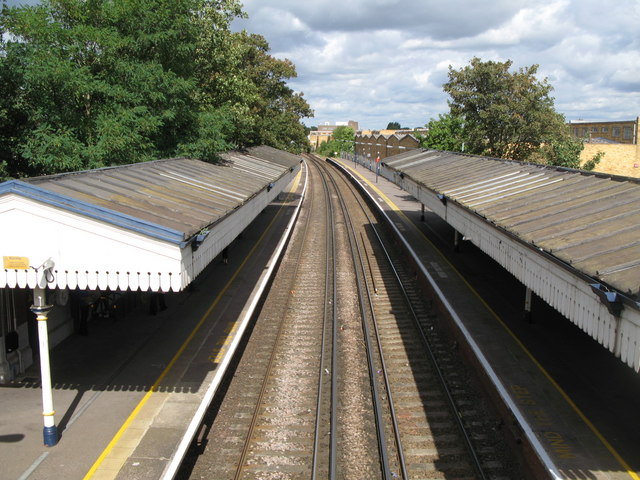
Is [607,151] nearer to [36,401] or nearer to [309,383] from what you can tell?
[309,383]

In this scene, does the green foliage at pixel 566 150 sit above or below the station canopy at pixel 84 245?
above

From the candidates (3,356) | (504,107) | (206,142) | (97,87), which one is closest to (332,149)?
(504,107)

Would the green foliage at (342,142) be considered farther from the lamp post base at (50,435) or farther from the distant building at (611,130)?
the lamp post base at (50,435)

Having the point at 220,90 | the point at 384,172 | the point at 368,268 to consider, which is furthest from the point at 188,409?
the point at 384,172

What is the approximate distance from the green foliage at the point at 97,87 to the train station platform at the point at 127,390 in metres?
5.90

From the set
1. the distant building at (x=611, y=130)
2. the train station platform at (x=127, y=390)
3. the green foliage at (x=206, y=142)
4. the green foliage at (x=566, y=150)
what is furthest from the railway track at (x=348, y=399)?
the distant building at (x=611, y=130)

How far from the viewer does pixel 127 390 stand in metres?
10.4

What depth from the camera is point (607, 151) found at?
4872cm

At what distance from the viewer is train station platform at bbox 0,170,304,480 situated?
26.5 ft

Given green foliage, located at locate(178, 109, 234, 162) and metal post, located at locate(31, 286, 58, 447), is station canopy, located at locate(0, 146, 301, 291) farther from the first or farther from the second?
green foliage, located at locate(178, 109, 234, 162)

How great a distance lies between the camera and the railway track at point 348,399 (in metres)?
8.65

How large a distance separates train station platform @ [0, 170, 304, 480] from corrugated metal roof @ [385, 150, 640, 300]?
6669mm

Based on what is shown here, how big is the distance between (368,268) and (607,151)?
1485 inches

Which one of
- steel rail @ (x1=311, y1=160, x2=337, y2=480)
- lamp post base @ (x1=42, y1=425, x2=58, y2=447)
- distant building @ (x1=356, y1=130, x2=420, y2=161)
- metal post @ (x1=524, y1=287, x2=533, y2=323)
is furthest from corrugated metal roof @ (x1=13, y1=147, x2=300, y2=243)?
distant building @ (x1=356, y1=130, x2=420, y2=161)
